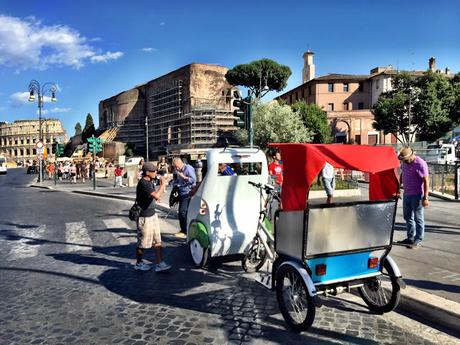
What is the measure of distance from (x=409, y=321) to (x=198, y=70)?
71.9m

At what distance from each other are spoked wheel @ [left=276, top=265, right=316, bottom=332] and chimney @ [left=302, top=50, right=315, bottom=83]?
7512 cm

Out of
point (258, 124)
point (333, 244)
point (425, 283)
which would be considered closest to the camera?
point (333, 244)

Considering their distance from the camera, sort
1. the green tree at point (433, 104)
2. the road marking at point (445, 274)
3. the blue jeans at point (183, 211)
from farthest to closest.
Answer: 1. the green tree at point (433, 104)
2. the blue jeans at point (183, 211)
3. the road marking at point (445, 274)

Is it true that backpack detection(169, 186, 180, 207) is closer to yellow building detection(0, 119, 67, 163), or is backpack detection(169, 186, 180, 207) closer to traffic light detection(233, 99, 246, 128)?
traffic light detection(233, 99, 246, 128)

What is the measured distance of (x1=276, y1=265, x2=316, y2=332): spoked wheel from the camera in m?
3.48

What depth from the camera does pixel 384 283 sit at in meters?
4.18

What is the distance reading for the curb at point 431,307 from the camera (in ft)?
11.9

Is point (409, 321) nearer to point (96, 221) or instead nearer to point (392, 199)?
point (392, 199)

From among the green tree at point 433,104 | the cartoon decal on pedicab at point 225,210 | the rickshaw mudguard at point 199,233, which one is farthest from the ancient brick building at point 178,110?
the cartoon decal on pedicab at point 225,210

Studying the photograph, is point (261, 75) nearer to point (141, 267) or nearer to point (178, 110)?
point (178, 110)

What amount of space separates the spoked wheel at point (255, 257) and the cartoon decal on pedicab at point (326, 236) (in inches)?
48.1

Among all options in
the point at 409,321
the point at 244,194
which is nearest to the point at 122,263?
the point at 244,194

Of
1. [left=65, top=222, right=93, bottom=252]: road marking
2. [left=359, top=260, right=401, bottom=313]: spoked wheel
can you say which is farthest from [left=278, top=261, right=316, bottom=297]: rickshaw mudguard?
[left=65, top=222, right=93, bottom=252]: road marking

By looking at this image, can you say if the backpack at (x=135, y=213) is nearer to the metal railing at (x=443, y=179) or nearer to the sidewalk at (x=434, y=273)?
the sidewalk at (x=434, y=273)
